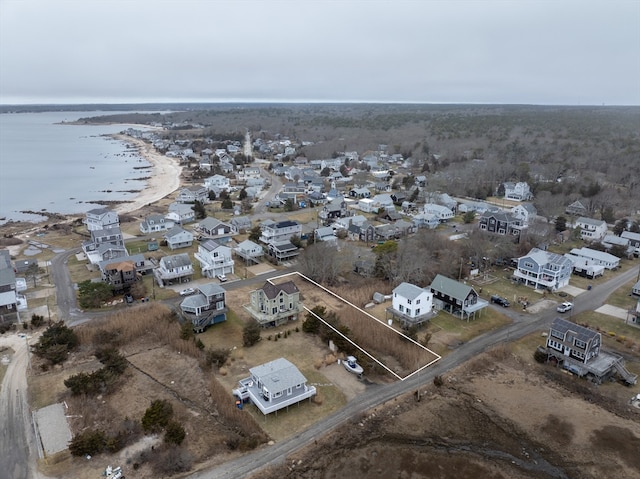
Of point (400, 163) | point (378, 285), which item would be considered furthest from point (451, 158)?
point (378, 285)

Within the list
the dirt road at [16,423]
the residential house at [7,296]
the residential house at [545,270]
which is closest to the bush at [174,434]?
the dirt road at [16,423]

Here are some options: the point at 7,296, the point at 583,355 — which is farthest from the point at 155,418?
the point at 583,355

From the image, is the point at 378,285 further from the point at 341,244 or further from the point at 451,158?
the point at 451,158

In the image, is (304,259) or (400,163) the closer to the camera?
(304,259)

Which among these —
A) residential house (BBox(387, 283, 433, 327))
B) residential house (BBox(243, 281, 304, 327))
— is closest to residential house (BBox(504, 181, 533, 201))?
residential house (BBox(387, 283, 433, 327))

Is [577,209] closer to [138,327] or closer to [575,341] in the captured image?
[575,341]

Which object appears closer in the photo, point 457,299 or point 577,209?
point 457,299
